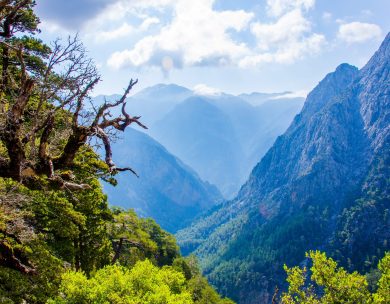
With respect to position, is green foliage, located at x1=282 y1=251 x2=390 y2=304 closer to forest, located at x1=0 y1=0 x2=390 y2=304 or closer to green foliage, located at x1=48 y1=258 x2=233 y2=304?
forest, located at x1=0 y1=0 x2=390 y2=304

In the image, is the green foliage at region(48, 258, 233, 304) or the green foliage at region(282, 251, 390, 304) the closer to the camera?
the green foliage at region(48, 258, 233, 304)

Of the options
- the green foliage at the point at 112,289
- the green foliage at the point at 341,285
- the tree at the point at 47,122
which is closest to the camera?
the tree at the point at 47,122

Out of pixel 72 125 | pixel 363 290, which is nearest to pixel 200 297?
pixel 363 290

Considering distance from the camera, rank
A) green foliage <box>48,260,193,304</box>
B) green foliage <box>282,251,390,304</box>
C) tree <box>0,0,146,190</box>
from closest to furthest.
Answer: tree <box>0,0,146,190</box>, green foliage <box>48,260,193,304</box>, green foliage <box>282,251,390,304</box>

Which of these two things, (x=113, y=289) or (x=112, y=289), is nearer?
(x=112, y=289)

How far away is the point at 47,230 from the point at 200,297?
6678 centimetres

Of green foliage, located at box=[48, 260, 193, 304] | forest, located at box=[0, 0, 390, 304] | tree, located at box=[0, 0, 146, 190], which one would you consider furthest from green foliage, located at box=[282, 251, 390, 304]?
tree, located at box=[0, 0, 146, 190]

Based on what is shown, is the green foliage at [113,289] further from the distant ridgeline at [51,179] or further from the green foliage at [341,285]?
the green foliage at [341,285]

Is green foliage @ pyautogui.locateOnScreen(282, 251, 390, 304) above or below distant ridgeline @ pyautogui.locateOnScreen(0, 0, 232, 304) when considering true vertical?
above

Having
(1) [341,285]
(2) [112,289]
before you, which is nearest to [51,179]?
(2) [112,289]

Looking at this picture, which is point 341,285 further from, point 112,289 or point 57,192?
point 57,192

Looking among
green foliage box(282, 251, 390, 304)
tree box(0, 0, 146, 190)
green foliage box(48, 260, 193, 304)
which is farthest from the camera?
green foliage box(282, 251, 390, 304)

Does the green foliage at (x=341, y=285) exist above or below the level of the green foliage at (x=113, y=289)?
above

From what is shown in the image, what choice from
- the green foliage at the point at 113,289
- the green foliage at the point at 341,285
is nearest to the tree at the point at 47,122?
the green foliage at the point at 113,289
